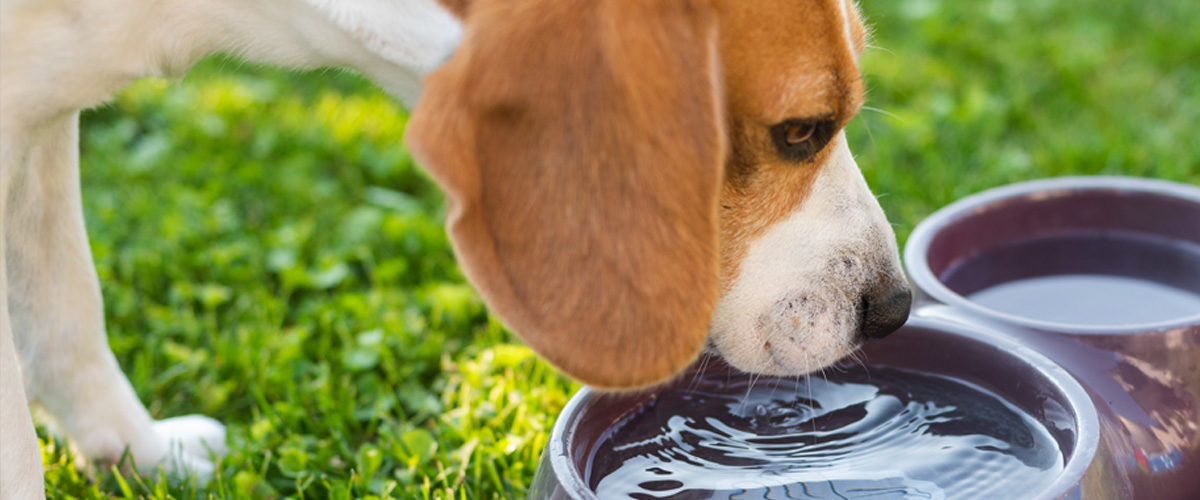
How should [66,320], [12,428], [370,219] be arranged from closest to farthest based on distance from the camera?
[12,428] < [66,320] < [370,219]

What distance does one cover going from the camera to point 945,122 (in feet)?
12.5

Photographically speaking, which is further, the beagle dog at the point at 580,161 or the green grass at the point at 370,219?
the green grass at the point at 370,219

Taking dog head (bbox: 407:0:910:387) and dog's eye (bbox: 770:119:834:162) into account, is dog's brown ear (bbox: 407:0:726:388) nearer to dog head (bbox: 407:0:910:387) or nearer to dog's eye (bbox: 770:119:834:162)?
dog head (bbox: 407:0:910:387)

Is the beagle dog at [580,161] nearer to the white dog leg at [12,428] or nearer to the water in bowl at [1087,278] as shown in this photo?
the white dog leg at [12,428]

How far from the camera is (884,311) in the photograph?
2.00 meters

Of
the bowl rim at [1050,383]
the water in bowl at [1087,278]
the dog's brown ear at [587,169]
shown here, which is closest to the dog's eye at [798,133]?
the dog's brown ear at [587,169]

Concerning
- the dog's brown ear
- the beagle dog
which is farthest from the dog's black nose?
the dog's brown ear

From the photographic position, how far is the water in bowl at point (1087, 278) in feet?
7.93

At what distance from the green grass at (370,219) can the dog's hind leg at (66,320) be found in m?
0.08

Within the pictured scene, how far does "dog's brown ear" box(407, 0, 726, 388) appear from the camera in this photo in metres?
1.57

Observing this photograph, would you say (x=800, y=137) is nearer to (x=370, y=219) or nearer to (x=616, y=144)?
(x=616, y=144)

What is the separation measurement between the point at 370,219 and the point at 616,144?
1952 millimetres

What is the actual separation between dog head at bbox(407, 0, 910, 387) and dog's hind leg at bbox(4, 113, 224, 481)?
2.82ft

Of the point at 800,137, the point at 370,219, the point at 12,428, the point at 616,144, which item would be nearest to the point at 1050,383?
the point at 800,137
